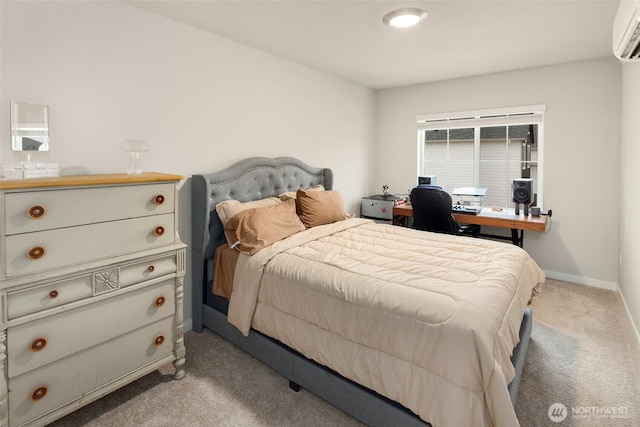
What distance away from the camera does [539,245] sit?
156 inches

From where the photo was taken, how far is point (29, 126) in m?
1.87

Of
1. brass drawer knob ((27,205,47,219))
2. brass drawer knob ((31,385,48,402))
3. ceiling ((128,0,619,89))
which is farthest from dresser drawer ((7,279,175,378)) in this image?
ceiling ((128,0,619,89))

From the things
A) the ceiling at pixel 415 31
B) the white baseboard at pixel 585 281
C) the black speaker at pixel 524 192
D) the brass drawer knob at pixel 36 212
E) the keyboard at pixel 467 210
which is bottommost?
the white baseboard at pixel 585 281

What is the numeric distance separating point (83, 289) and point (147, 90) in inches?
57.4

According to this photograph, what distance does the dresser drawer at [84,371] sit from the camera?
1544 millimetres

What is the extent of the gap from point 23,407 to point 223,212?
1563 mm

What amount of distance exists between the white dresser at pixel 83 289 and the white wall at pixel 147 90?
571mm

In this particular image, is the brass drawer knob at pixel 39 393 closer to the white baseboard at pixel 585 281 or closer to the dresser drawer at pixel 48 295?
the dresser drawer at pixel 48 295

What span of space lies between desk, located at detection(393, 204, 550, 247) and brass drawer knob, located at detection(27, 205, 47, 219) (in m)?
3.71

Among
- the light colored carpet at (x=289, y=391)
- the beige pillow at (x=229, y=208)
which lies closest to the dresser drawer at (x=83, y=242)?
the beige pillow at (x=229, y=208)

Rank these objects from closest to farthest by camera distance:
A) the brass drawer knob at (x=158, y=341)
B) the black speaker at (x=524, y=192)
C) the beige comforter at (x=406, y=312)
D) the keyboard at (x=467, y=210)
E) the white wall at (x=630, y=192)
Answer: the beige comforter at (x=406, y=312)
the brass drawer knob at (x=158, y=341)
the white wall at (x=630, y=192)
the black speaker at (x=524, y=192)
the keyboard at (x=467, y=210)

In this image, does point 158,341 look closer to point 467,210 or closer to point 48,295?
point 48,295

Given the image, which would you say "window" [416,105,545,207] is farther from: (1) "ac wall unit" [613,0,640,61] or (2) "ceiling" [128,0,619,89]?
(1) "ac wall unit" [613,0,640,61]

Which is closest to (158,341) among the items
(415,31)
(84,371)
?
(84,371)
